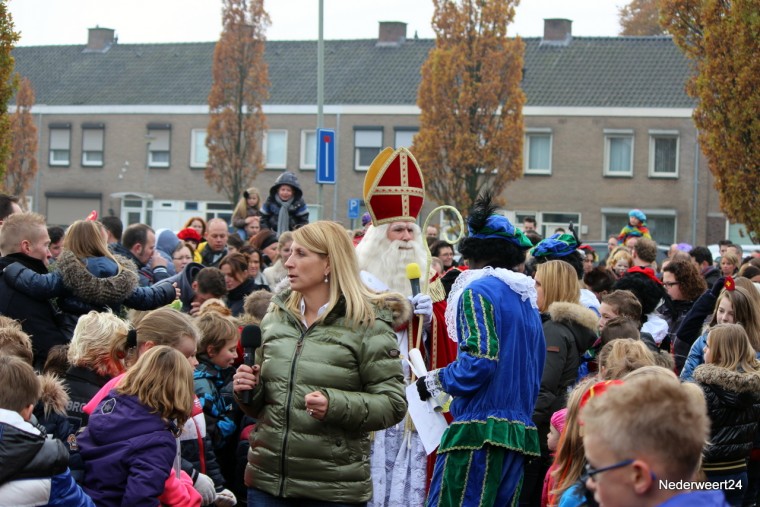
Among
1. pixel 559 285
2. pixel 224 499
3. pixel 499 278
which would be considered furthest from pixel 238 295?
pixel 499 278

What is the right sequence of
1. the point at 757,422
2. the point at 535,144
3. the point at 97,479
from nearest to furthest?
Result: the point at 97,479, the point at 757,422, the point at 535,144

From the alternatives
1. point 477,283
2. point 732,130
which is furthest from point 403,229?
point 732,130

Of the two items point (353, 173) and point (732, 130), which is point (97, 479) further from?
point (353, 173)

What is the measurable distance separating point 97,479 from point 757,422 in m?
3.99

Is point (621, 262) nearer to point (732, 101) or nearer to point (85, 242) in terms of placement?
point (732, 101)

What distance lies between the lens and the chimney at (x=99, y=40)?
47.6 m

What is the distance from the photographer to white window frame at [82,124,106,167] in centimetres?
4403

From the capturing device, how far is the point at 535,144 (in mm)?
39156

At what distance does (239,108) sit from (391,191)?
97.6 feet

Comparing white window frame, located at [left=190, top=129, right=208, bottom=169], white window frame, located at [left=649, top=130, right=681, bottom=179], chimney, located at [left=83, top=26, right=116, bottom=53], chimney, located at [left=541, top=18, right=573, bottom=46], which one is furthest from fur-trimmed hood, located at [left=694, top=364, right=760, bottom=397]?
chimney, located at [left=83, top=26, right=116, bottom=53]

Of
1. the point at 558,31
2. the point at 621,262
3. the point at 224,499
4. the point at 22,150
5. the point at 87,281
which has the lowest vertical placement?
the point at 224,499

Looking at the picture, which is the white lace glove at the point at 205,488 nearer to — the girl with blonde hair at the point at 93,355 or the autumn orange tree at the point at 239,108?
the girl with blonde hair at the point at 93,355

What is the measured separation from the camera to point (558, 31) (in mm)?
41125

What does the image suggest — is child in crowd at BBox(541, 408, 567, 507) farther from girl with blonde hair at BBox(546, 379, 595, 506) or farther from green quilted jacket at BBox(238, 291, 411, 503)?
green quilted jacket at BBox(238, 291, 411, 503)
